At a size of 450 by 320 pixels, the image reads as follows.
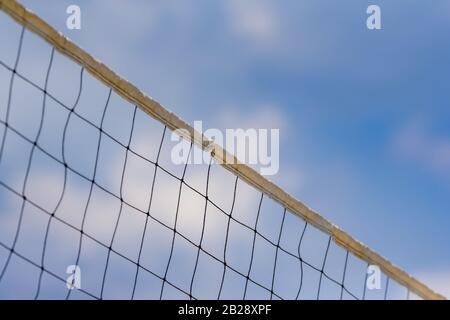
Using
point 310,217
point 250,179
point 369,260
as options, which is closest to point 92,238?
point 250,179

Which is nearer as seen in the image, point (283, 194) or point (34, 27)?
point (34, 27)

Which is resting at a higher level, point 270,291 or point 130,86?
point 130,86

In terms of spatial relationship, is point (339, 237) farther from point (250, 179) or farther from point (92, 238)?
point (92, 238)

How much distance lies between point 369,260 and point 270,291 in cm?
67
